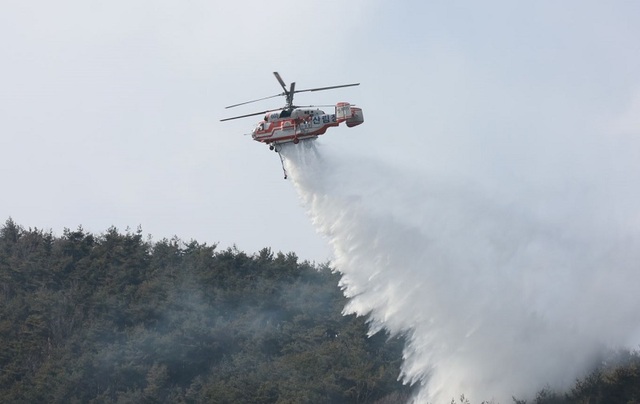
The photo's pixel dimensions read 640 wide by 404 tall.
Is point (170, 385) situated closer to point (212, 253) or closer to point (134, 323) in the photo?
point (134, 323)

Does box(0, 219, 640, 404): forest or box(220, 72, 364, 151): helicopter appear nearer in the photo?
box(220, 72, 364, 151): helicopter

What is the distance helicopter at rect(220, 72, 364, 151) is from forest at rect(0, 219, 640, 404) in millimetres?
14540

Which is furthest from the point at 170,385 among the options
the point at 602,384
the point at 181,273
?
the point at 602,384

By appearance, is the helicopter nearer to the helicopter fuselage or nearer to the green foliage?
the helicopter fuselage

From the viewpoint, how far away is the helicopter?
1887 inches

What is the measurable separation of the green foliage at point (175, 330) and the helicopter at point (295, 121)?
17282 mm

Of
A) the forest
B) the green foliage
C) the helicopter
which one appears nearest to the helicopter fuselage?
the helicopter

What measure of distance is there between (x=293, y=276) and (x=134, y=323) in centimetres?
1285

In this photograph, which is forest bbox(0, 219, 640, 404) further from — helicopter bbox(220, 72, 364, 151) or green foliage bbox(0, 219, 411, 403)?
helicopter bbox(220, 72, 364, 151)

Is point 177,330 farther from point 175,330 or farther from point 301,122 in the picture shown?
point 301,122

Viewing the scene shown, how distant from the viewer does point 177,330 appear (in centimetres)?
7138

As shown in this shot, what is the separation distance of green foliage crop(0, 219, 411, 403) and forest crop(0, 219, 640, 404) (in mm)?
89

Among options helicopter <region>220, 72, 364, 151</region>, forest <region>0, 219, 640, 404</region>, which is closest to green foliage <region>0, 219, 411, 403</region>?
forest <region>0, 219, 640, 404</region>

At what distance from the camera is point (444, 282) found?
5144cm
